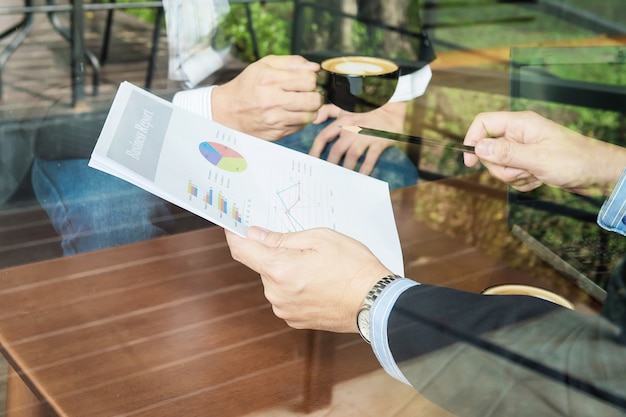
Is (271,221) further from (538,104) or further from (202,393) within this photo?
(538,104)

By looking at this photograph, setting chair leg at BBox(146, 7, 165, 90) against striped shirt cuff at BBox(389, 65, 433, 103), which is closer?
striped shirt cuff at BBox(389, 65, 433, 103)

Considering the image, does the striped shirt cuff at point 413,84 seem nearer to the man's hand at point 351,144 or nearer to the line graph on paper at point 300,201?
the man's hand at point 351,144

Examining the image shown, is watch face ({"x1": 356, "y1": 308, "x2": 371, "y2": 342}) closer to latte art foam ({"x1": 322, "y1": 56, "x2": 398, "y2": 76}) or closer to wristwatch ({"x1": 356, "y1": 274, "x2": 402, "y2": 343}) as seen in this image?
wristwatch ({"x1": 356, "y1": 274, "x2": 402, "y2": 343})

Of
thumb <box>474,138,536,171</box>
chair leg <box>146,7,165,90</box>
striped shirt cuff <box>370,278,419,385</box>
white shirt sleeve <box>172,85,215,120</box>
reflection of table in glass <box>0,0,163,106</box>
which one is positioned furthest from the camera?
chair leg <box>146,7,165,90</box>

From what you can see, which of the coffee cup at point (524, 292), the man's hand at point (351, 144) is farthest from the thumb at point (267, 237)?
the man's hand at point (351, 144)

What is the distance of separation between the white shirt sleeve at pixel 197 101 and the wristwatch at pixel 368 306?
0.61 metres

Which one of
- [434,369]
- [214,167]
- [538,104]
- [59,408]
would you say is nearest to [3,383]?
[59,408]

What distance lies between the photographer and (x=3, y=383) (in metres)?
0.80

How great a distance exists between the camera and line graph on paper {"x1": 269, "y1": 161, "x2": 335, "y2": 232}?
2.82 ft

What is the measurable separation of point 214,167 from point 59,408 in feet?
1.10

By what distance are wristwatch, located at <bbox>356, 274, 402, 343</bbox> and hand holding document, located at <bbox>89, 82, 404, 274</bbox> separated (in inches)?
5.4

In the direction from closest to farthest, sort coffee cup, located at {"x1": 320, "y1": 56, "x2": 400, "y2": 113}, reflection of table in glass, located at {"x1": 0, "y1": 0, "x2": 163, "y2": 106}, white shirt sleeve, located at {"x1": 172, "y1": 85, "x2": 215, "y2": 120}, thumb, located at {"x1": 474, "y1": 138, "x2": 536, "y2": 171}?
thumb, located at {"x1": 474, "y1": 138, "x2": 536, "y2": 171}
coffee cup, located at {"x1": 320, "y1": 56, "x2": 400, "y2": 113}
white shirt sleeve, located at {"x1": 172, "y1": 85, "x2": 215, "y2": 120}
reflection of table in glass, located at {"x1": 0, "y1": 0, "x2": 163, "y2": 106}

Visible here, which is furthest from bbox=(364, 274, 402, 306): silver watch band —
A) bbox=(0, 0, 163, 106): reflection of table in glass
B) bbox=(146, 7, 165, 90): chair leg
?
bbox=(146, 7, 165, 90): chair leg

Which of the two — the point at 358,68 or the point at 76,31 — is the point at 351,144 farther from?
the point at 76,31
